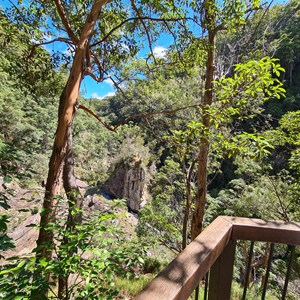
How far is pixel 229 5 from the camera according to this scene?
91.8 inches

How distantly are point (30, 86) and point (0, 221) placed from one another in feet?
8.84

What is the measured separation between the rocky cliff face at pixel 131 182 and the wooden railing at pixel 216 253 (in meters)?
14.9

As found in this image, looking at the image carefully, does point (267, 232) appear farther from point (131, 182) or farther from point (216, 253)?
point (131, 182)

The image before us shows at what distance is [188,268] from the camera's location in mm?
633

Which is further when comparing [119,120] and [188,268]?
[119,120]

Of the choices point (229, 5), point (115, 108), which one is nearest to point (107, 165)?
point (115, 108)

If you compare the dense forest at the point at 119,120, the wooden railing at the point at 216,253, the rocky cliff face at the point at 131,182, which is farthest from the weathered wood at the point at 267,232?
the rocky cliff face at the point at 131,182

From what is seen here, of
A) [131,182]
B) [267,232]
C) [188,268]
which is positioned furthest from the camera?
[131,182]

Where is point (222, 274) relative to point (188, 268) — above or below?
below

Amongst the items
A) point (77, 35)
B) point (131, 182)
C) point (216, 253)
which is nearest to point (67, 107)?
point (77, 35)

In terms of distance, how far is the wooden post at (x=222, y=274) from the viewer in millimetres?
928

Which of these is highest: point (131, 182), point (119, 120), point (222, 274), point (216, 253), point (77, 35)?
point (77, 35)

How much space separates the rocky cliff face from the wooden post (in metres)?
14.9

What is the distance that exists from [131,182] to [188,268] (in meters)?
15.4
